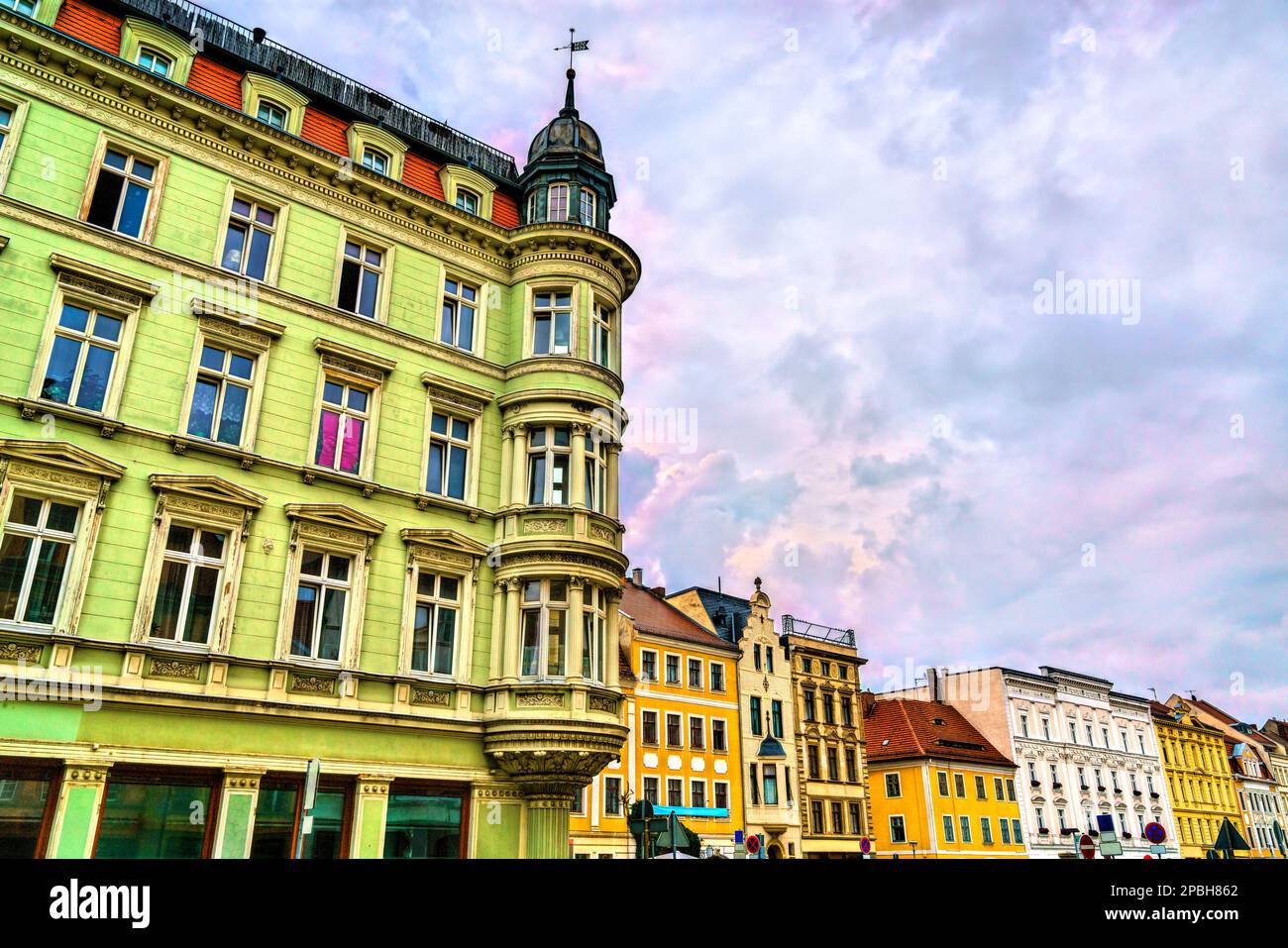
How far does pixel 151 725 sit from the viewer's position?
632 inches

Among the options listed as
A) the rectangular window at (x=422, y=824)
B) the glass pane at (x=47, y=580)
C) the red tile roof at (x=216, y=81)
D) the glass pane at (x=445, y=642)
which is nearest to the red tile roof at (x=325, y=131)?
the red tile roof at (x=216, y=81)

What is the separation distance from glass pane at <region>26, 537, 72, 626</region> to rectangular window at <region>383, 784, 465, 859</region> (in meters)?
7.46

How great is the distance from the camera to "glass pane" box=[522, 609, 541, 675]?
67.7 ft

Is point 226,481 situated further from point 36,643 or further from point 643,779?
point 643,779

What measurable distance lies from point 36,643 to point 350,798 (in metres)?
6.53

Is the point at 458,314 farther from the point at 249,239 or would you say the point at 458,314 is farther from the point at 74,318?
the point at 74,318

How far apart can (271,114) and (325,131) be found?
1.34 metres

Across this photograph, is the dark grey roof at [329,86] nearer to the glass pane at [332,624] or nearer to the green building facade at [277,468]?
the green building facade at [277,468]

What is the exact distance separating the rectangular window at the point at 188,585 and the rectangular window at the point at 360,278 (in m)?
6.72

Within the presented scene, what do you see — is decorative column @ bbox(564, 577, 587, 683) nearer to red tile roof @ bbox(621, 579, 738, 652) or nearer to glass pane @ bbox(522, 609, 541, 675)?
glass pane @ bbox(522, 609, 541, 675)

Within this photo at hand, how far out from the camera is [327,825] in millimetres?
17656

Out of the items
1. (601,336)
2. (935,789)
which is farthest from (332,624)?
(935,789)

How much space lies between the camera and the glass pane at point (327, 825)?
56.7 ft
